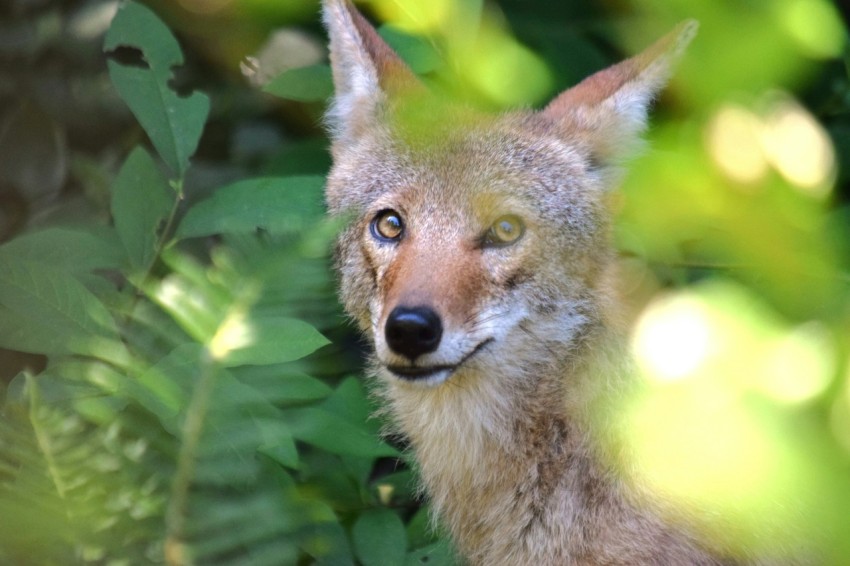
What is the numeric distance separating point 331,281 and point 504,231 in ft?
3.22

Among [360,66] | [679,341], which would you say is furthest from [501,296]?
[679,341]

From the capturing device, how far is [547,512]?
367cm

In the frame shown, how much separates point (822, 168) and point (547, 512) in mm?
1628

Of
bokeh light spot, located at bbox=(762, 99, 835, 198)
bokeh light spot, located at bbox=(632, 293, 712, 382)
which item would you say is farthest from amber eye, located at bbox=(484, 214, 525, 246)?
bokeh light spot, located at bbox=(632, 293, 712, 382)

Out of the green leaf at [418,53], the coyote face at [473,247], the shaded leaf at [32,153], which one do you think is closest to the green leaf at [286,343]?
the coyote face at [473,247]

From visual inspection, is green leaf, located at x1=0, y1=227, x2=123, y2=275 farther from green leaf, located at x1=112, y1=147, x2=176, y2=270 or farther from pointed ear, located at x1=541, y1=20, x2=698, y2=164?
pointed ear, located at x1=541, y1=20, x2=698, y2=164

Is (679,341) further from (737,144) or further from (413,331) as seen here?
(413,331)

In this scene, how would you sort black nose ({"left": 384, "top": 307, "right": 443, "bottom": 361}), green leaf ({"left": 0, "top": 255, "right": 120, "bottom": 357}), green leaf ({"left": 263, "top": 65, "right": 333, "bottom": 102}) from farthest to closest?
green leaf ({"left": 263, "top": 65, "right": 333, "bottom": 102}), black nose ({"left": 384, "top": 307, "right": 443, "bottom": 361}), green leaf ({"left": 0, "top": 255, "right": 120, "bottom": 357})

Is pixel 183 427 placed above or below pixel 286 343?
above

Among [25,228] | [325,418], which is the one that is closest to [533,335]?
[325,418]

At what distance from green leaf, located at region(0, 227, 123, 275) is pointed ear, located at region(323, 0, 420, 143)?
137 centimetres

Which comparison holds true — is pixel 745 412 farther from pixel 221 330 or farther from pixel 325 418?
pixel 325 418

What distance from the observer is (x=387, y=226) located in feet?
13.2

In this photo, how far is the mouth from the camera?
3.49 m
